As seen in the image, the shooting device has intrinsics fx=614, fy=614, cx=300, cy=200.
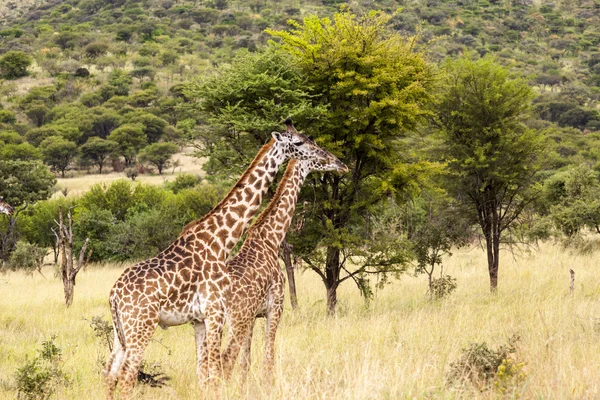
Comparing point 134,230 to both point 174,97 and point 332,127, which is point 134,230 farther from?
point 174,97

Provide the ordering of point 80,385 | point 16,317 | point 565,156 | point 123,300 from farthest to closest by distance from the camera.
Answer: point 565,156, point 16,317, point 80,385, point 123,300

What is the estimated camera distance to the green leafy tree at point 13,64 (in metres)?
90.5

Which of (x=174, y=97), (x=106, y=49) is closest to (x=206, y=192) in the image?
(x=174, y=97)

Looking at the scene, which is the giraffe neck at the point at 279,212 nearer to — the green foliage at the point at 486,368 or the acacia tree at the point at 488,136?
the green foliage at the point at 486,368

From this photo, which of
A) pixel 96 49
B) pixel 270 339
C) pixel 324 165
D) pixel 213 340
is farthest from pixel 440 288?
pixel 96 49

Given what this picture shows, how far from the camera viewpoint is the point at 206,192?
3572cm

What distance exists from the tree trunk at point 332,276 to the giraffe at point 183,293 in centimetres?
657

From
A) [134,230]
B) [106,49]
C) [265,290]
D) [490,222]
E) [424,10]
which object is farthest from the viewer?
[424,10]

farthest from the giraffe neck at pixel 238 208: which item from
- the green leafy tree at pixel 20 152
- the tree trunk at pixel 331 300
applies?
the green leafy tree at pixel 20 152

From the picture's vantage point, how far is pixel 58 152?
2260 inches

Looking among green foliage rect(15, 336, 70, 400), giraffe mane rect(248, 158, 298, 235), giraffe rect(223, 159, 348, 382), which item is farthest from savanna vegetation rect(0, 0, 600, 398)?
giraffe mane rect(248, 158, 298, 235)

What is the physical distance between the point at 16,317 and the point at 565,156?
50.0 m

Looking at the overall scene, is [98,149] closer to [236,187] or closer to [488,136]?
[488,136]

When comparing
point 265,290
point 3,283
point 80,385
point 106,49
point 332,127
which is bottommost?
point 3,283
